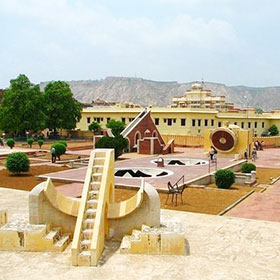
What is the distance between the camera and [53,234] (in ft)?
30.6

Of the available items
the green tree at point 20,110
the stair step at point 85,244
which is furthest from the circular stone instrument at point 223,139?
the stair step at point 85,244

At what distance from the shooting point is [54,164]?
84.9 feet

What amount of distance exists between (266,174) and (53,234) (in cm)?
1659

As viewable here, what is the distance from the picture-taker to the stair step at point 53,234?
9151 mm

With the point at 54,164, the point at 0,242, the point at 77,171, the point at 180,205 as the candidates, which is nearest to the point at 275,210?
the point at 180,205

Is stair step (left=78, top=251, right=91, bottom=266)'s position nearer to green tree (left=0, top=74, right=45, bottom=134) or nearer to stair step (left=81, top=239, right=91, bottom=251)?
stair step (left=81, top=239, right=91, bottom=251)

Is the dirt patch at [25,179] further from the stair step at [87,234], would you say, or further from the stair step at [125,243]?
the stair step at [87,234]

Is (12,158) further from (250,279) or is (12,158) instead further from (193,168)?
(250,279)

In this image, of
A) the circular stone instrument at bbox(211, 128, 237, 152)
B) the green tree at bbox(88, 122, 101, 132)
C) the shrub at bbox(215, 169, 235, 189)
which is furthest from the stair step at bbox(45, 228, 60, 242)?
the green tree at bbox(88, 122, 101, 132)

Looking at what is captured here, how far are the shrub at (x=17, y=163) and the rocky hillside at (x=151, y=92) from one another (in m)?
141

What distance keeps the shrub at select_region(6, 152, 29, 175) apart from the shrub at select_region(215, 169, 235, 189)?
9896mm

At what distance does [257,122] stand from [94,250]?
50508 mm

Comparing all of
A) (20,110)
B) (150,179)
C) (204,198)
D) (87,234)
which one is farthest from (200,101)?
(87,234)

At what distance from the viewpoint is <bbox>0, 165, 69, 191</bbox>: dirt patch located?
1780 cm
